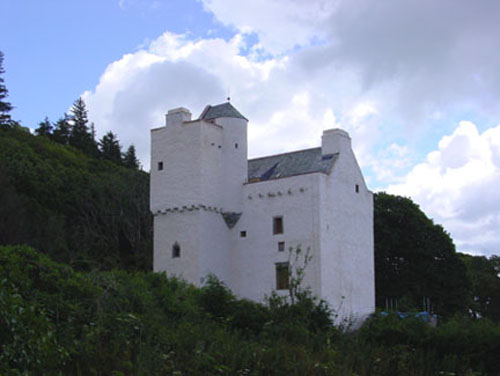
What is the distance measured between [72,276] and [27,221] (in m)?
28.8

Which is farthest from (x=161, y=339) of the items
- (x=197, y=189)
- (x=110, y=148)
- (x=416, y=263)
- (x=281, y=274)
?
(x=110, y=148)

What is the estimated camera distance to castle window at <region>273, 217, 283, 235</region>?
34875mm

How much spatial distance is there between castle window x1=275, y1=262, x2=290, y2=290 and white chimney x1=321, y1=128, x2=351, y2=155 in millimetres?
6291

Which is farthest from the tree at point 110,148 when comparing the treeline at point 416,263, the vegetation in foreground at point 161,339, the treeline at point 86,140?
the vegetation in foreground at point 161,339

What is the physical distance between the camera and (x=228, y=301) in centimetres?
2041

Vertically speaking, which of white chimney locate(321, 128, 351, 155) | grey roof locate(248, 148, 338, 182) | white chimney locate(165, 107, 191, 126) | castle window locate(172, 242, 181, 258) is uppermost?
white chimney locate(165, 107, 191, 126)

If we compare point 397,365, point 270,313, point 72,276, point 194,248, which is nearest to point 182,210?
point 194,248

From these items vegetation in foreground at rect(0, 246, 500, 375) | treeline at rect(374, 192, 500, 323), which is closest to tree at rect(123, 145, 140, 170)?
treeline at rect(374, 192, 500, 323)

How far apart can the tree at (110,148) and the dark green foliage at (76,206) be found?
1315cm

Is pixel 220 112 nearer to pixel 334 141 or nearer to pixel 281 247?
pixel 334 141

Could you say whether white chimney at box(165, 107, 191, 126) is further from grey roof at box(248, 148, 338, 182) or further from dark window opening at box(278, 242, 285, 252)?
dark window opening at box(278, 242, 285, 252)

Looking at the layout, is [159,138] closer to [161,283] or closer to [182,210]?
[182,210]

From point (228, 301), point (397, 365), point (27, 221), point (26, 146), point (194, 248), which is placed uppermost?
Result: point (26, 146)

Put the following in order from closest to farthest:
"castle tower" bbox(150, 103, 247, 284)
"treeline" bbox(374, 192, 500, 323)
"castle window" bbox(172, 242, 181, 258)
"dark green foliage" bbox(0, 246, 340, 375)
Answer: "dark green foliage" bbox(0, 246, 340, 375), "castle tower" bbox(150, 103, 247, 284), "castle window" bbox(172, 242, 181, 258), "treeline" bbox(374, 192, 500, 323)
